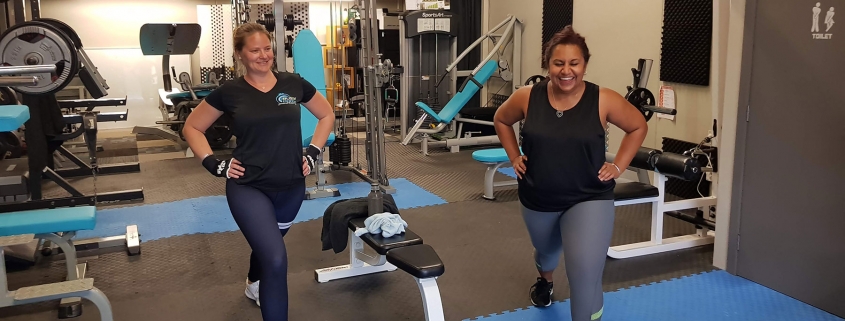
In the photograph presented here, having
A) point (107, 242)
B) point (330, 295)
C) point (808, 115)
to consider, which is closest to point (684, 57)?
point (808, 115)

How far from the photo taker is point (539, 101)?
8.07ft

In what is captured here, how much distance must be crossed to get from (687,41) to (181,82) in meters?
5.33

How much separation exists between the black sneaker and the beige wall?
241cm

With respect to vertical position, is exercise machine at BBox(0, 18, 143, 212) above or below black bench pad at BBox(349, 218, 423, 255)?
above

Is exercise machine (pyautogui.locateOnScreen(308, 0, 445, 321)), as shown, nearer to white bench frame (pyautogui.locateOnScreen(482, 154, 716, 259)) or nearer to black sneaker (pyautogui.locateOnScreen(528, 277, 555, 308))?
black sneaker (pyautogui.locateOnScreen(528, 277, 555, 308))

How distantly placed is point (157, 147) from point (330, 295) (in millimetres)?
5449

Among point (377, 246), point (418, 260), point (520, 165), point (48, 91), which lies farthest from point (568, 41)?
point (48, 91)

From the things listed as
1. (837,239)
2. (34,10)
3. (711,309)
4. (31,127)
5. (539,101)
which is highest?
(34,10)

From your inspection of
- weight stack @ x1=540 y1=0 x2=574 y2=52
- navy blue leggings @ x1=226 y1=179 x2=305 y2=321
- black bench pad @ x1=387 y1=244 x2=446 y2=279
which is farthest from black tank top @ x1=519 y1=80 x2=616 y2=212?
weight stack @ x1=540 y1=0 x2=574 y2=52

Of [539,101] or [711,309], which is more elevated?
[539,101]

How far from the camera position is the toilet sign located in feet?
9.25

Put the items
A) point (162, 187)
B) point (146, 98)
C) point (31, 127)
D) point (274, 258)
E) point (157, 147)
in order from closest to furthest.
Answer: point (274, 258) < point (31, 127) < point (162, 187) < point (157, 147) < point (146, 98)

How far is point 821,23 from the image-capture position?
9.39 feet

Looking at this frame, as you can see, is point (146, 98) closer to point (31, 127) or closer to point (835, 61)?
point (31, 127)
